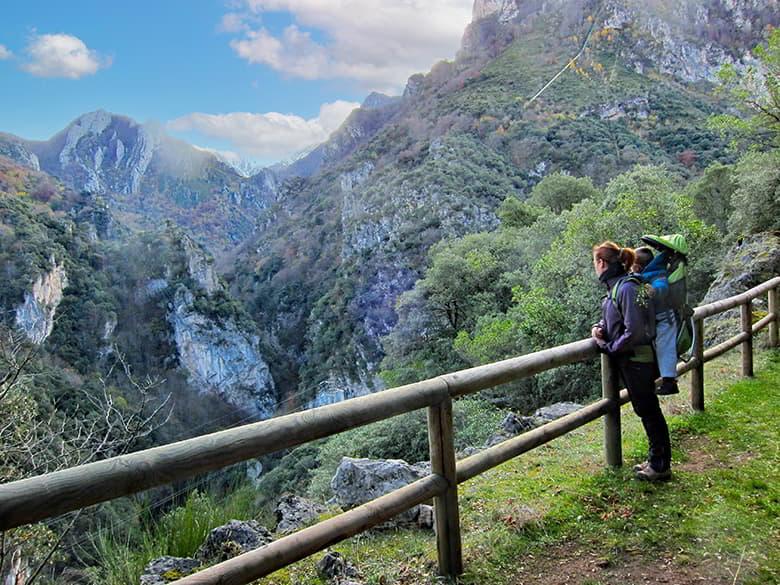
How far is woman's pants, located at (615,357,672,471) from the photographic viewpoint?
136 inches

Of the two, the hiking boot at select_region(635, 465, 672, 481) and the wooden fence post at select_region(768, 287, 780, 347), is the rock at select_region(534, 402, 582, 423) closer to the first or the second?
the wooden fence post at select_region(768, 287, 780, 347)

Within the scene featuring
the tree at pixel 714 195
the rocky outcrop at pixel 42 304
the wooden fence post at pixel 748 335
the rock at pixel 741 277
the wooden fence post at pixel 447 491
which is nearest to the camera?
the wooden fence post at pixel 447 491

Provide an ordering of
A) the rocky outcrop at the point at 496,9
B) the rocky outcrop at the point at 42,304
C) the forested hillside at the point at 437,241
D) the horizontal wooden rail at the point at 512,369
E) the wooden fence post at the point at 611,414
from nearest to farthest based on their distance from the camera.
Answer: the horizontal wooden rail at the point at 512,369 → the wooden fence post at the point at 611,414 → the forested hillside at the point at 437,241 → the rocky outcrop at the point at 42,304 → the rocky outcrop at the point at 496,9

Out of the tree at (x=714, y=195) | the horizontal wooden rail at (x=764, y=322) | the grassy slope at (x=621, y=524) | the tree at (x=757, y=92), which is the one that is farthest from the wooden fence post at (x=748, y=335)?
the tree at (x=714, y=195)

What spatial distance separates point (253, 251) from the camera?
4803 inches

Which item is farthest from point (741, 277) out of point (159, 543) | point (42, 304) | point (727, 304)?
point (42, 304)

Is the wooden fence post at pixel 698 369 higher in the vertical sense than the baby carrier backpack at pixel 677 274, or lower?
lower

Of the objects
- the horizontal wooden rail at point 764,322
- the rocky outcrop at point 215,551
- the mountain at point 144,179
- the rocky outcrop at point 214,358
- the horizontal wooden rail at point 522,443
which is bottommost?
the rocky outcrop at point 214,358

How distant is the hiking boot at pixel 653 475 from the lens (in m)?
3.56

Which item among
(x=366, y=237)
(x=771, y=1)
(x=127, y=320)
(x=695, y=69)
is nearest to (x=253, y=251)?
(x=127, y=320)

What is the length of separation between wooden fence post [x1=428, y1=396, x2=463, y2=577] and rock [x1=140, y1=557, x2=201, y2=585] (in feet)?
5.36

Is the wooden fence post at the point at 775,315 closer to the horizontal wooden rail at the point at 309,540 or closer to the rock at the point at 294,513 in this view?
the rock at the point at 294,513

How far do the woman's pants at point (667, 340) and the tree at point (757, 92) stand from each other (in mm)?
14953

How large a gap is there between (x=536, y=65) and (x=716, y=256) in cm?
8401
